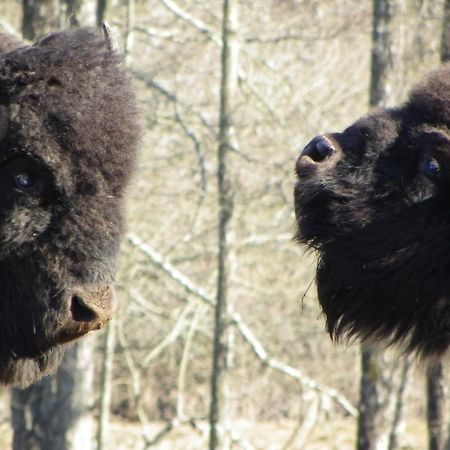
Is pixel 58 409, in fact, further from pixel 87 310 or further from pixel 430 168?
pixel 430 168

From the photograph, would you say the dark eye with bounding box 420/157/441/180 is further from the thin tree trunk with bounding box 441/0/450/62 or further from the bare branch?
the bare branch

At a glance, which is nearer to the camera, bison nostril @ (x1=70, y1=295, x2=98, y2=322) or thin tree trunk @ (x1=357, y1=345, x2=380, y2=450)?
bison nostril @ (x1=70, y1=295, x2=98, y2=322)

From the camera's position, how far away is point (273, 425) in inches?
506

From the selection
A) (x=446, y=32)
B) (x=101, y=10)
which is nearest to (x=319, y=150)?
(x=446, y=32)

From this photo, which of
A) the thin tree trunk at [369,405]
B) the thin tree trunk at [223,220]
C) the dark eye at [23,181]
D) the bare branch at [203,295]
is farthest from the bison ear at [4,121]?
the bare branch at [203,295]

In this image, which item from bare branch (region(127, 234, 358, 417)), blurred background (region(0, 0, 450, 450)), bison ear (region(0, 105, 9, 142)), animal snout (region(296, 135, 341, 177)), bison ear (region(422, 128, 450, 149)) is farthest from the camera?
bare branch (region(127, 234, 358, 417))

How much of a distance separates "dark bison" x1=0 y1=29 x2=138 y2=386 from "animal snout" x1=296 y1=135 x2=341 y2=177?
79cm

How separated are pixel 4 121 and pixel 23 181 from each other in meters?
0.25

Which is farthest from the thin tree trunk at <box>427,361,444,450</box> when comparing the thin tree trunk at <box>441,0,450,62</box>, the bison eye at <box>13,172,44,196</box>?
the bison eye at <box>13,172,44,196</box>

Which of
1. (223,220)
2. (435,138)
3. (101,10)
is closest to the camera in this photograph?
(435,138)

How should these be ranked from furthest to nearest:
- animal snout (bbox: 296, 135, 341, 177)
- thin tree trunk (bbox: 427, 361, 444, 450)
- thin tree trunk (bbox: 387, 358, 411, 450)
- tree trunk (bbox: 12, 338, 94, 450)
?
thin tree trunk (bbox: 387, 358, 411, 450) < thin tree trunk (bbox: 427, 361, 444, 450) < tree trunk (bbox: 12, 338, 94, 450) < animal snout (bbox: 296, 135, 341, 177)

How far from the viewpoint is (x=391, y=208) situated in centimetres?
438

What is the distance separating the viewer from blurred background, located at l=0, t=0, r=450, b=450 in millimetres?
8234

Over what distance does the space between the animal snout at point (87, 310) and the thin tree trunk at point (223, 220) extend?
4018mm
